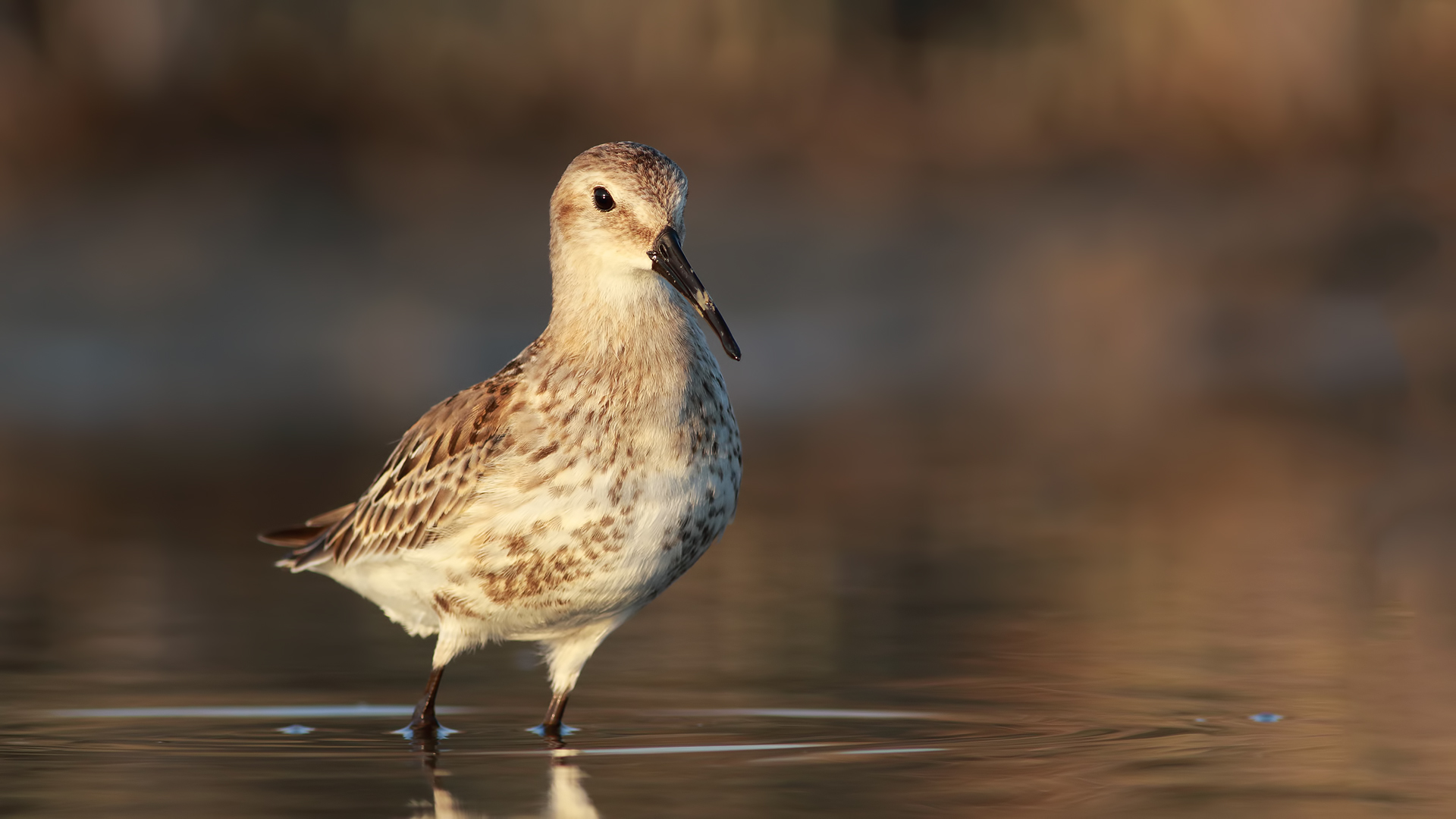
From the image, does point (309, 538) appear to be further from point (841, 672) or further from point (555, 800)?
point (555, 800)

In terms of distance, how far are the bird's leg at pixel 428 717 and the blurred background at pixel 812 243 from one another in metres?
5.18

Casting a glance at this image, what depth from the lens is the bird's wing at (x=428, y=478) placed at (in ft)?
25.7

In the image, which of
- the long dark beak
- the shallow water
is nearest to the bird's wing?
the shallow water

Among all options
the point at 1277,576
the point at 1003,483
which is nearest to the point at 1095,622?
the point at 1277,576

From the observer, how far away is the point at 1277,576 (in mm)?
11008

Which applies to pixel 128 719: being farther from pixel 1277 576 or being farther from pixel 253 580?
pixel 1277 576

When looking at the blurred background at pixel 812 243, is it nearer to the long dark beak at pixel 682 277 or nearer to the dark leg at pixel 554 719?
the dark leg at pixel 554 719

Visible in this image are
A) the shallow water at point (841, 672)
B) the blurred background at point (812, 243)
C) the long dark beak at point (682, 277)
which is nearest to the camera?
the shallow water at point (841, 672)

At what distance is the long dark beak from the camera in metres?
7.59

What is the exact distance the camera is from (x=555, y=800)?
21.4ft

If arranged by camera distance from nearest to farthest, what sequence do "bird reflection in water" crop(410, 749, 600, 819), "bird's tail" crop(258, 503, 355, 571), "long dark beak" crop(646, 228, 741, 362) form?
1. "bird reflection in water" crop(410, 749, 600, 819)
2. "long dark beak" crop(646, 228, 741, 362)
3. "bird's tail" crop(258, 503, 355, 571)

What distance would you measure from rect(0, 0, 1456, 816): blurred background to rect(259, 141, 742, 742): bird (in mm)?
5112

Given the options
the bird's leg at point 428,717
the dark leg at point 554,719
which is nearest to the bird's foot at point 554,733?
the dark leg at point 554,719

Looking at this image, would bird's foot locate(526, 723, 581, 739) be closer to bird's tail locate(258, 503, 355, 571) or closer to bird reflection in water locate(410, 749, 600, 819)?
bird reflection in water locate(410, 749, 600, 819)
